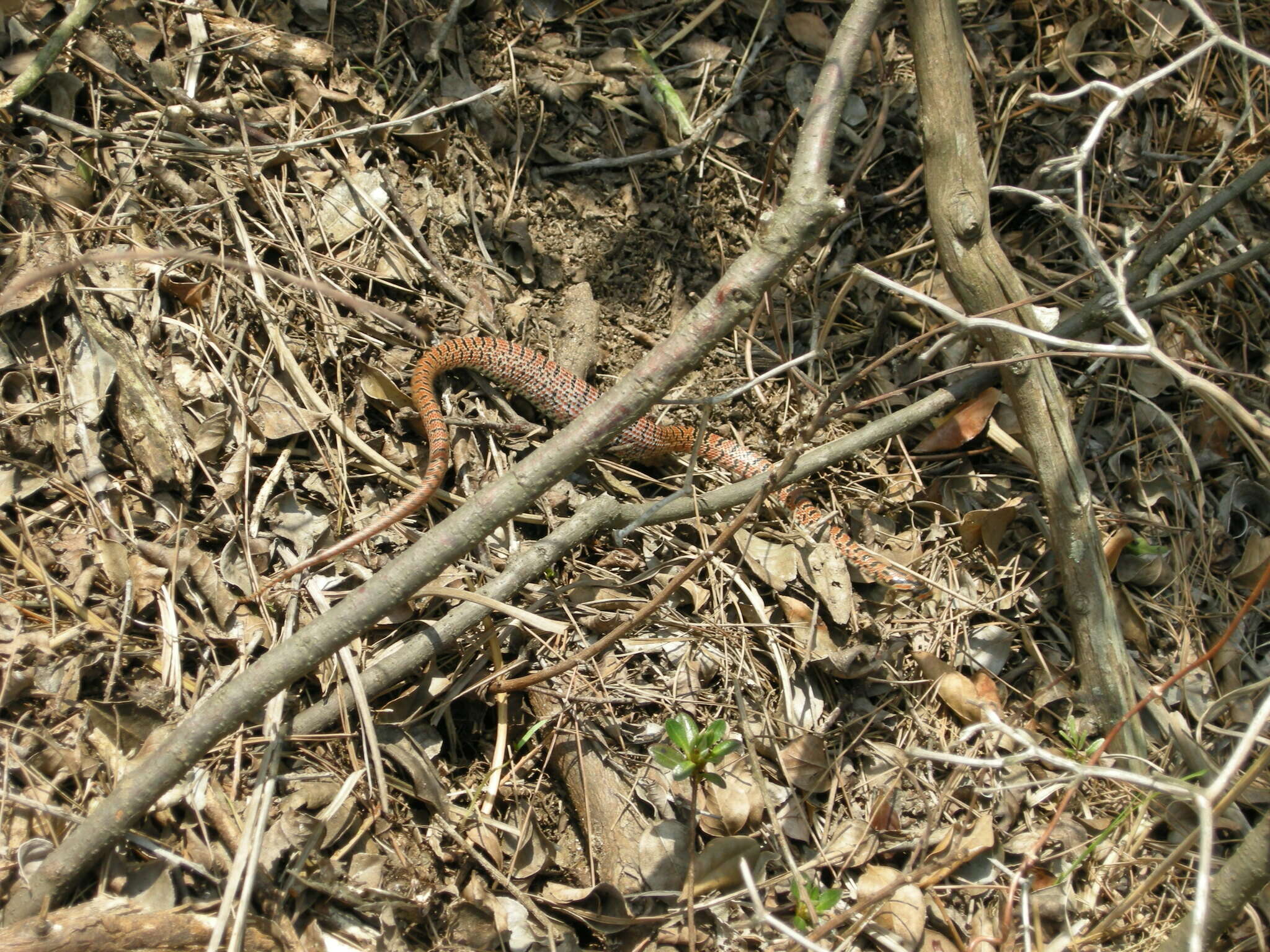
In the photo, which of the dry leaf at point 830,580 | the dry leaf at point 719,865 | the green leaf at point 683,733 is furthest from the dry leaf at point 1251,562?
the green leaf at point 683,733

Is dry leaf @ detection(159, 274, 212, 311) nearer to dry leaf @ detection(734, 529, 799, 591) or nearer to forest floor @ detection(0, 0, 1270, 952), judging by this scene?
forest floor @ detection(0, 0, 1270, 952)

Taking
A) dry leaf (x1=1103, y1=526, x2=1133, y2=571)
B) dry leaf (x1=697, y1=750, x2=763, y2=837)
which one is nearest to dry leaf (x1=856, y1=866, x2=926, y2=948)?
dry leaf (x1=697, y1=750, x2=763, y2=837)

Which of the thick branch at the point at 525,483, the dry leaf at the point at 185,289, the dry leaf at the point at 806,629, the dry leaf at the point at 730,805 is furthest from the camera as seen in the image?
the dry leaf at the point at 806,629

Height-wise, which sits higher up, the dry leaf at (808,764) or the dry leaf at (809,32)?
the dry leaf at (809,32)

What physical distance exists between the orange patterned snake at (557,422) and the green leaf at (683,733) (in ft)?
4.48

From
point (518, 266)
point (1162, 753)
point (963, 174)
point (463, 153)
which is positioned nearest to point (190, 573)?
point (518, 266)

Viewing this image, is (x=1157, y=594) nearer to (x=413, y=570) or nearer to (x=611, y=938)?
(x=611, y=938)

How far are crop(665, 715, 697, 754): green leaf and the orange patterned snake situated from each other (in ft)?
4.48

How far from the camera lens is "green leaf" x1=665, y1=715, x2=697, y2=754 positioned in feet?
9.53

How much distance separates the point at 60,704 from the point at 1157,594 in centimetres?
485

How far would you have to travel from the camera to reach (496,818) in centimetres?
315

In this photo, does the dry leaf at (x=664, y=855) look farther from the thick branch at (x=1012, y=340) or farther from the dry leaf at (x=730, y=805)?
the thick branch at (x=1012, y=340)

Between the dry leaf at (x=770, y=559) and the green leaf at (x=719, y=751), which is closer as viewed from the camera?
the green leaf at (x=719, y=751)

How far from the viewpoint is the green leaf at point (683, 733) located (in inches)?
114
